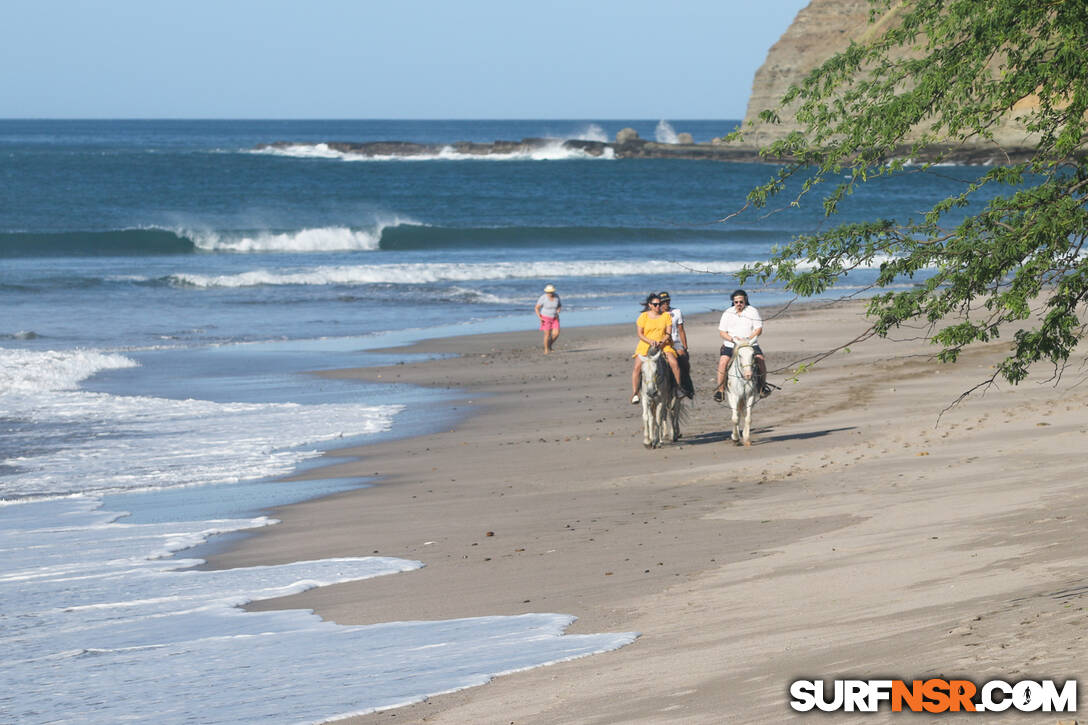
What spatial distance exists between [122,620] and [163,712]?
2011mm

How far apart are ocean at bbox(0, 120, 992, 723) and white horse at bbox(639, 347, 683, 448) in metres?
1.51

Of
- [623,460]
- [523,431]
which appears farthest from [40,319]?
[623,460]

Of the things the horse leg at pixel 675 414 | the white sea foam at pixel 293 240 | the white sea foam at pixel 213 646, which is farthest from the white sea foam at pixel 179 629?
the white sea foam at pixel 293 240

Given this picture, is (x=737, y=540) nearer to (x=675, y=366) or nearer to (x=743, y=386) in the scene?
(x=743, y=386)

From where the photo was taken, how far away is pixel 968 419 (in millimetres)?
13664

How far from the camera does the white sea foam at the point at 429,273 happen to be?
37094 mm

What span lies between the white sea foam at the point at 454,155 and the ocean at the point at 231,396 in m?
55.3

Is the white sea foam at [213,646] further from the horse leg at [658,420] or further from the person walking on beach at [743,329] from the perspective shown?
the person walking on beach at [743,329]

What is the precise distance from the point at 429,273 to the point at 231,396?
21123 mm

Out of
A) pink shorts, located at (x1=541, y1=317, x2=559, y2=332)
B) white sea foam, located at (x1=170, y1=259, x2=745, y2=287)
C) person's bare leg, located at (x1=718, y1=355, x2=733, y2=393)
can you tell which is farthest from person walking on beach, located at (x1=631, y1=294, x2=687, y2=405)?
white sea foam, located at (x1=170, y1=259, x2=745, y2=287)

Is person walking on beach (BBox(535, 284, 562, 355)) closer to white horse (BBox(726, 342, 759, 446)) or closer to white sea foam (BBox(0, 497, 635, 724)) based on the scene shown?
white horse (BBox(726, 342, 759, 446))

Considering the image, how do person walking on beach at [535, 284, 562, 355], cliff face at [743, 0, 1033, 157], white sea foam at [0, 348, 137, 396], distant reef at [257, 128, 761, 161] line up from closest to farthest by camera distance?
white sea foam at [0, 348, 137, 396], person walking on beach at [535, 284, 562, 355], cliff face at [743, 0, 1033, 157], distant reef at [257, 128, 761, 161]

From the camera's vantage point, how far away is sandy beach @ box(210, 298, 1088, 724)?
233 inches

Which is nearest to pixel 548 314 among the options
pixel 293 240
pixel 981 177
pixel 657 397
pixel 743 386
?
pixel 657 397
